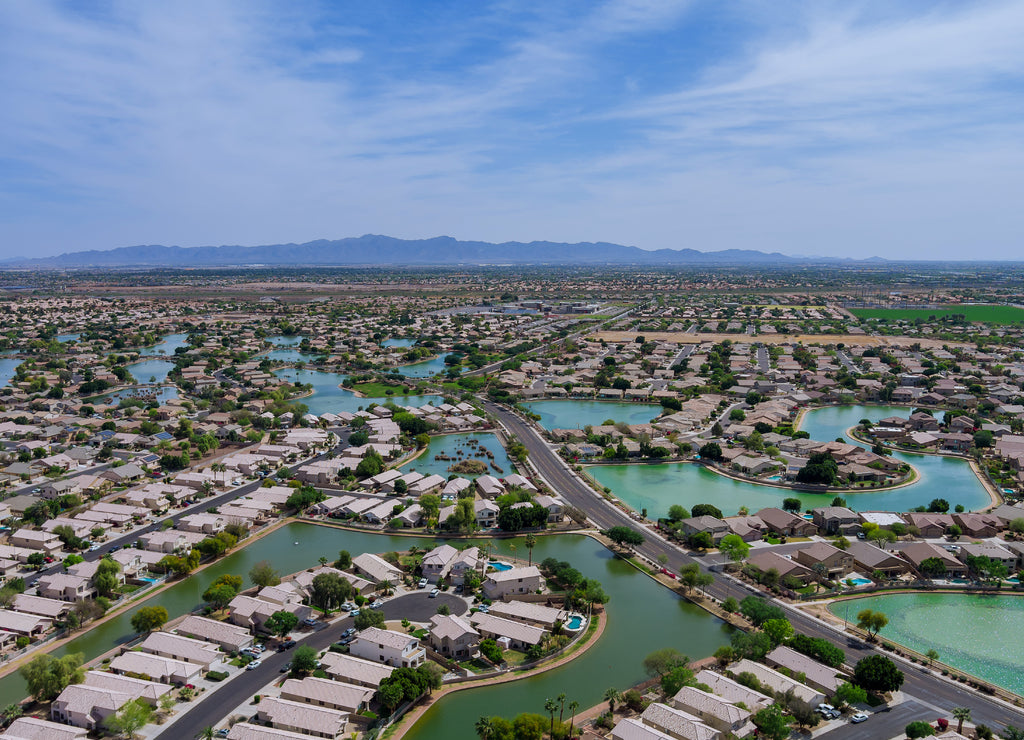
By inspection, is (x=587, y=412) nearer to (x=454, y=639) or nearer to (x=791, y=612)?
(x=791, y=612)

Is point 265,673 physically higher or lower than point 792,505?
lower

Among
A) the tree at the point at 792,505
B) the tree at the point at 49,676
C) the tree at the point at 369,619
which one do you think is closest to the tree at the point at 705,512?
the tree at the point at 792,505

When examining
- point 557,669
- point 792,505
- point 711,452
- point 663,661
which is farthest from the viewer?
point 711,452

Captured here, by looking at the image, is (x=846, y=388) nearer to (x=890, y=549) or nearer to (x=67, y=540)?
(x=890, y=549)

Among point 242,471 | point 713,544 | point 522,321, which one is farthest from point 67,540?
point 522,321

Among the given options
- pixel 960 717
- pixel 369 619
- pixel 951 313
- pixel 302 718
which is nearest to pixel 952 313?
pixel 951 313

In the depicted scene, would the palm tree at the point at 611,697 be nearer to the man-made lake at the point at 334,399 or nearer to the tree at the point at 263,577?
the tree at the point at 263,577
